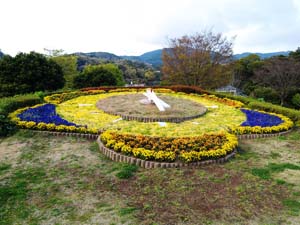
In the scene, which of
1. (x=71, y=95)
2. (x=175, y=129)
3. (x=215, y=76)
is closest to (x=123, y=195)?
(x=175, y=129)

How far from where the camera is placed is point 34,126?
7820mm

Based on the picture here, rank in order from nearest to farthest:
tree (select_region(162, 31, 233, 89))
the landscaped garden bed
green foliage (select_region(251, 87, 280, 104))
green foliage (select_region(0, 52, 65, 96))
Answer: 1. the landscaped garden bed
2. green foliage (select_region(0, 52, 65, 96))
3. tree (select_region(162, 31, 233, 89))
4. green foliage (select_region(251, 87, 280, 104))

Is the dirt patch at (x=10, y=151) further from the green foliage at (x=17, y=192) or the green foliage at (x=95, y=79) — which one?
the green foliage at (x=95, y=79)

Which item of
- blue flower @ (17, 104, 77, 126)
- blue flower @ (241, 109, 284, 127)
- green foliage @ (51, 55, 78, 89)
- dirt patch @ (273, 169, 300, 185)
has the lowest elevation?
dirt patch @ (273, 169, 300, 185)

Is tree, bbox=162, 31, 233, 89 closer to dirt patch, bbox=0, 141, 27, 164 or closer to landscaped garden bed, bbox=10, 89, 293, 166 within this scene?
landscaped garden bed, bbox=10, 89, 293, 166

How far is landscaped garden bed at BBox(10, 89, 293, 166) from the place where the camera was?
234 inches

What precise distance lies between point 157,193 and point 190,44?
870 inches

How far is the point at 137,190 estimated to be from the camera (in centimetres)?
457

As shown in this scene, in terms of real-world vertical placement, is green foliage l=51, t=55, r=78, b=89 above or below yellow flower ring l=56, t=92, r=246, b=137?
above

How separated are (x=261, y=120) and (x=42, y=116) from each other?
8.34 metres

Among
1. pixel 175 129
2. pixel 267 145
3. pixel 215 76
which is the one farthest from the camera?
pixel 215 76

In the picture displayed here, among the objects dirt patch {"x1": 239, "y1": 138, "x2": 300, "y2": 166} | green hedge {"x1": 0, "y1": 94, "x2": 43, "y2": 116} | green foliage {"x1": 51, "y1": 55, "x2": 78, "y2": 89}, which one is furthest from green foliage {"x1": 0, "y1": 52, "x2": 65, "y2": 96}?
dirt patch {"x1": 239, "y1": 138, "x2": 300, "y2": 166}

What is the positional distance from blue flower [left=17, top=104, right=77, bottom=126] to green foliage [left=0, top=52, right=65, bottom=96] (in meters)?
10.5

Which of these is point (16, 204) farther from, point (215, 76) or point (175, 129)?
point (215, 76)
